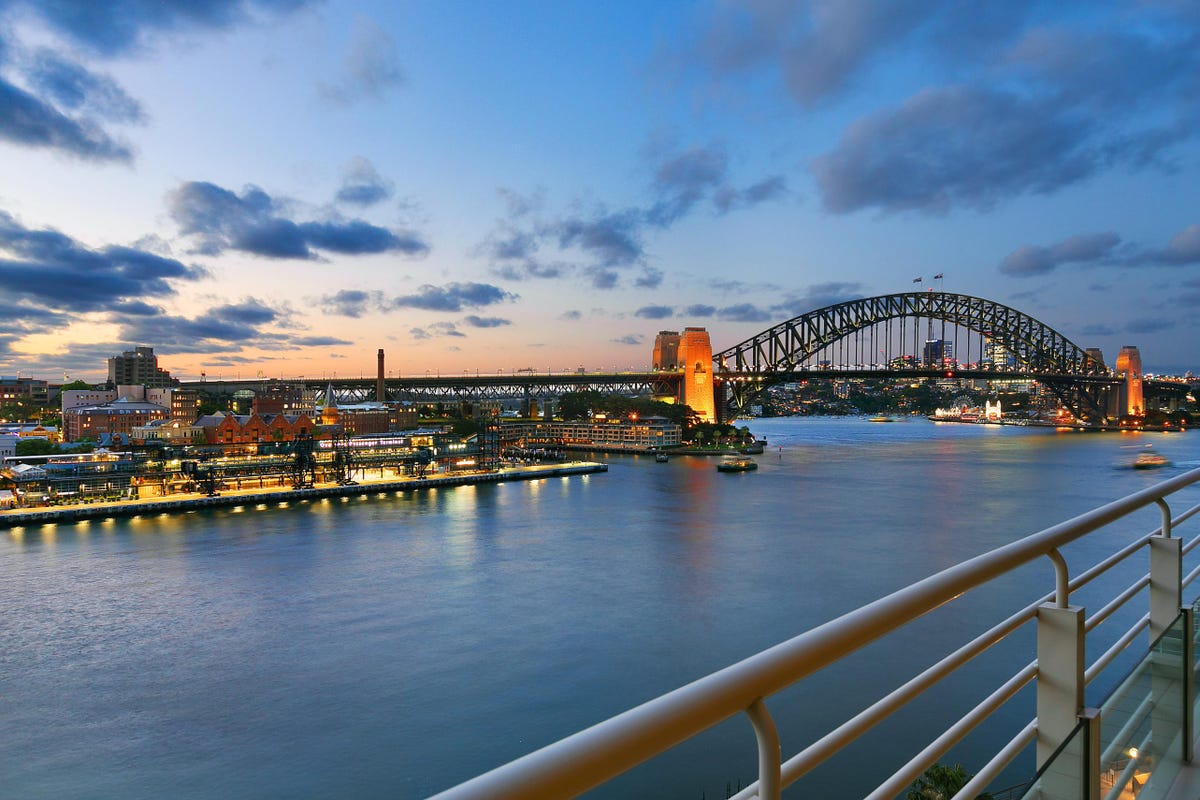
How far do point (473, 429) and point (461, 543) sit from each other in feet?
81.0

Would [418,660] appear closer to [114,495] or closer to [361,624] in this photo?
[361,624]

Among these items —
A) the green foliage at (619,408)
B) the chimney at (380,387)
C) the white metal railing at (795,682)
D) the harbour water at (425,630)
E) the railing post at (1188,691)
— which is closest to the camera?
the white metal railing at (795,682)

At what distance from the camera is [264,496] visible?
22.2 meters

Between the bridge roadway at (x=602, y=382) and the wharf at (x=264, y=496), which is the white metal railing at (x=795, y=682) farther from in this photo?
the bridge roadway at (x=602, y=382)

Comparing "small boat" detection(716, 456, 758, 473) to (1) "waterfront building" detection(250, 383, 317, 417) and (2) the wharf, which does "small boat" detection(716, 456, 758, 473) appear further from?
(1) "waterfront building" detection(250, 383, 317, 417)

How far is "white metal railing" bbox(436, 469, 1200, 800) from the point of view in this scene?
37 cm

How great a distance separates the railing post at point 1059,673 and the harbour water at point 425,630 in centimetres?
570

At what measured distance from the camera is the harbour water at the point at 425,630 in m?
6.63

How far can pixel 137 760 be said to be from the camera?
6762mm

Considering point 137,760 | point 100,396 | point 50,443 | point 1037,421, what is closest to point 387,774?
point 137,760

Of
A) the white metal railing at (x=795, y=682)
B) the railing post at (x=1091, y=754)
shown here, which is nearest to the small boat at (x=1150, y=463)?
the white metal railing at (x=795, y=682)

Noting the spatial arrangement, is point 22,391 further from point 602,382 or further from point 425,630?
point 425,630

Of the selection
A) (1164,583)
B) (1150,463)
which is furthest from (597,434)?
(1164,583)

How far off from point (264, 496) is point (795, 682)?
2377 cm
